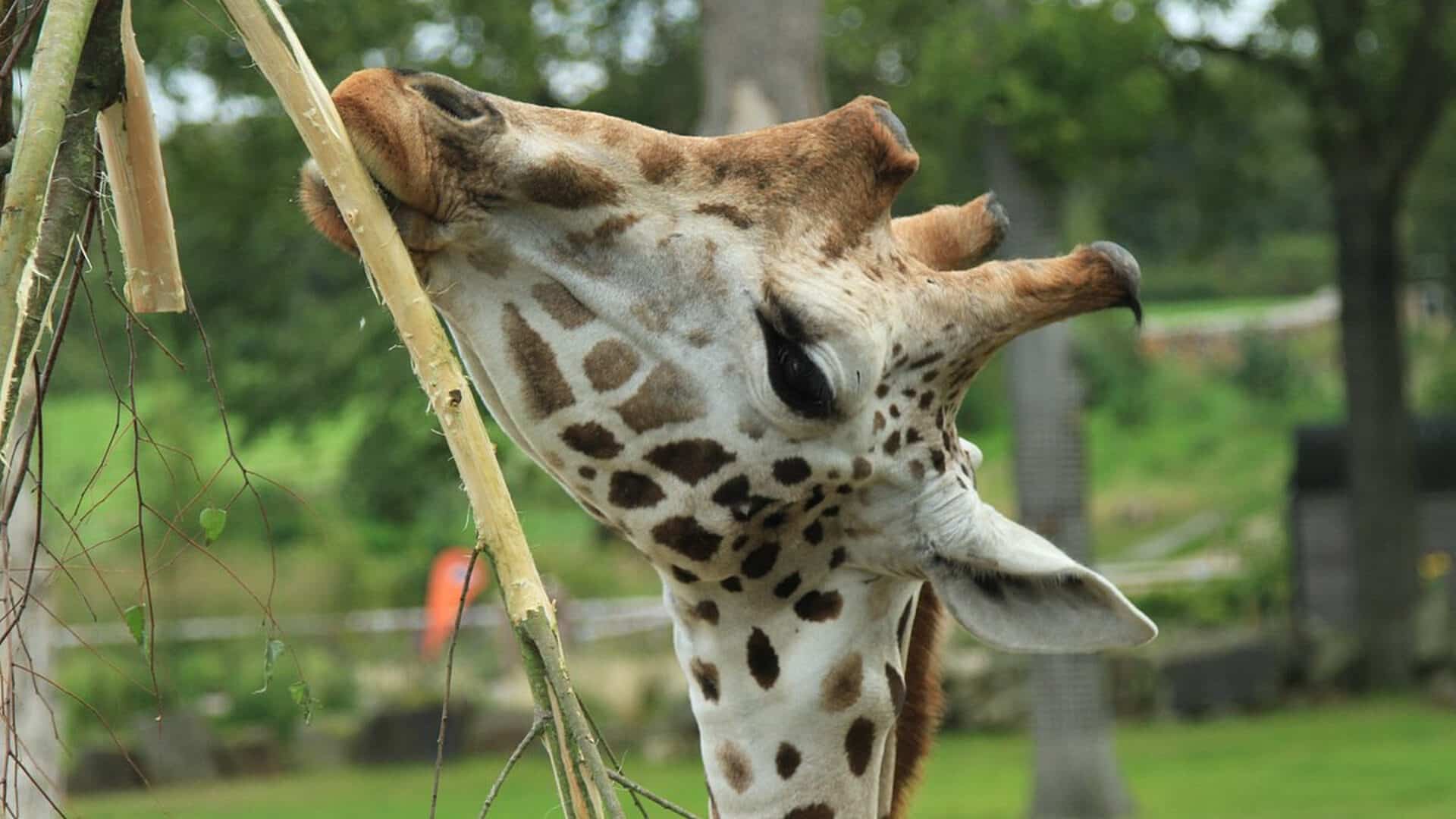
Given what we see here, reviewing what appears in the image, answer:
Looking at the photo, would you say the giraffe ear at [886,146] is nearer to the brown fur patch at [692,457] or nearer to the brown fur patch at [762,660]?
the brown fur patch at [692,457]

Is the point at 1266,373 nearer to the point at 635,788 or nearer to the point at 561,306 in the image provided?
the point at 561,306

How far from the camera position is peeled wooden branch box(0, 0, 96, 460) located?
1511 mm

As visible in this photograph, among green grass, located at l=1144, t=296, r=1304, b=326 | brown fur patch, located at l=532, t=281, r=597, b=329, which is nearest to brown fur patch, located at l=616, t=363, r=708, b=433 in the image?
brown fur patch, located at l=532, t=281, r=597, b=329

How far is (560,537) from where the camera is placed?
2436 centimetres

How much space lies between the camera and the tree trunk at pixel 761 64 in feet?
22.4

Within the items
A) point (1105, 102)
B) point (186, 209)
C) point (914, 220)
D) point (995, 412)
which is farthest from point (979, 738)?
point (914, 220)

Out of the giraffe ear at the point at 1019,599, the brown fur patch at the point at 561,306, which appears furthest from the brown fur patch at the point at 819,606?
the brown fur patch at the point at 561,306

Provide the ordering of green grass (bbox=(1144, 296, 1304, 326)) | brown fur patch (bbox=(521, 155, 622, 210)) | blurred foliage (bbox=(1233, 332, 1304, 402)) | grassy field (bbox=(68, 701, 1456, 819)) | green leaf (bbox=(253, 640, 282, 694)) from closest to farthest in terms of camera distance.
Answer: green leaf (bbox=(253, 640, 282, 694)) → brown fur patch (bbox=(521, 155, 622, 210)) → grassy field (bbox=(68, 701, 1456, 819)) → blurred foliage (bbox=(1233, 332, 1304, 402)) → green grass (bbox=(1144, 296, 1304, 326))

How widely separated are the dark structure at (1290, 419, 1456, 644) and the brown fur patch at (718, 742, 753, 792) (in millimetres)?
17160

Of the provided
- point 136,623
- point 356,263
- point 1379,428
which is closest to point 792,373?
point 136,623

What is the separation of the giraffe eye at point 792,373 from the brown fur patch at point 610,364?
6.1 inches

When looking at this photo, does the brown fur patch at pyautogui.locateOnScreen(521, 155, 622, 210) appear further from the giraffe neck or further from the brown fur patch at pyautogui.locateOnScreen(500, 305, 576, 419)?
the giraffe neck

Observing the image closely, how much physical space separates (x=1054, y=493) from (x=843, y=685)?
9.40 metres

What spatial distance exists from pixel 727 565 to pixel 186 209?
1319 centimetres
